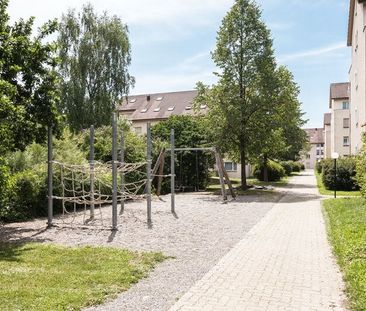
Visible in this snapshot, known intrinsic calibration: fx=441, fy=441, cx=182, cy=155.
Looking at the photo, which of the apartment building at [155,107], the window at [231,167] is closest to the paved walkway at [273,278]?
the window at [231,167]

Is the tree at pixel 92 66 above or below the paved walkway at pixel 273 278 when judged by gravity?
above

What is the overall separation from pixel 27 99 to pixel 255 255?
22.5 feet

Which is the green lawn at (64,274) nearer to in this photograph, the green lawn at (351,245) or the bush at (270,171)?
the green lawn at (351,245)

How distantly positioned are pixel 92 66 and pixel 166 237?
86.4 ft

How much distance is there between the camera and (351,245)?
8656 mm

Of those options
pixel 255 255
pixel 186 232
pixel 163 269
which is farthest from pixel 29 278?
pixel 186 232

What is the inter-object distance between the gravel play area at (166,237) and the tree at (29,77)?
2.52m

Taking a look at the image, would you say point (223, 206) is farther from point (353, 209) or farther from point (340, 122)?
point (340, 122)

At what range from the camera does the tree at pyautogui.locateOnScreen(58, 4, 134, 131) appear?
33.1m

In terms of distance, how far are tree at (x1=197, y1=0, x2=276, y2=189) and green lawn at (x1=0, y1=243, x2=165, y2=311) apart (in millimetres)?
17648

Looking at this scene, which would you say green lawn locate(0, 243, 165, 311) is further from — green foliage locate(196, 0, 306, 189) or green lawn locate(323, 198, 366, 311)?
green foliage locate(196, 0, 306, 189)

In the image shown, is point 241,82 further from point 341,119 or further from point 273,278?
point 341,119

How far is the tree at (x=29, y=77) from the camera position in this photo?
10688mm

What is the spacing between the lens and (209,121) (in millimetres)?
25891
